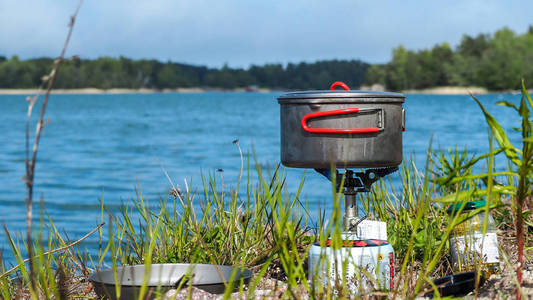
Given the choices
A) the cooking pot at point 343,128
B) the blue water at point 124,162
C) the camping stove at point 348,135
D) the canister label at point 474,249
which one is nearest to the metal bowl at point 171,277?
the camping stove at point 348,135

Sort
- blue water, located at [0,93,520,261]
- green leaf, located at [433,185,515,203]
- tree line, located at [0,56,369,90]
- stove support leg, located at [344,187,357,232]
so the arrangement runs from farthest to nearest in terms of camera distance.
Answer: tree line, located at [0,56,369,90]
blue water, located at [0,93,520,261]
stove support leg, located at [344,187,357,232]
green leaf, located at [433,185,515,203]

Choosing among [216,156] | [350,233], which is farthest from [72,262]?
[216,156]

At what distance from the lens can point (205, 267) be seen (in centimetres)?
369

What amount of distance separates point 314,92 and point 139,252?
1601 mm

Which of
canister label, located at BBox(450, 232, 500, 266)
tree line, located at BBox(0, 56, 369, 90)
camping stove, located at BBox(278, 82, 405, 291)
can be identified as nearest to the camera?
camping stove, located at BBox(278, 82, 405, 291)

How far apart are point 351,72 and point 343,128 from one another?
326 ft

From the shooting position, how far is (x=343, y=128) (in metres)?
3.56

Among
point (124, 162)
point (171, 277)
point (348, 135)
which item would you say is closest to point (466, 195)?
point (348, 135)

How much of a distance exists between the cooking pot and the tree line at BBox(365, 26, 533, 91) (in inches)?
3934

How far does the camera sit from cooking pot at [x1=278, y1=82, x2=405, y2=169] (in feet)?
11.7

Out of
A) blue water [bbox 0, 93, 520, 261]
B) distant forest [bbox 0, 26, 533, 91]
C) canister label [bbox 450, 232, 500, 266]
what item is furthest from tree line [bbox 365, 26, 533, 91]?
canister label [bbox 450, 232, 500, 266]

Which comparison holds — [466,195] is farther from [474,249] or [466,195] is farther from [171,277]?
[171,277]

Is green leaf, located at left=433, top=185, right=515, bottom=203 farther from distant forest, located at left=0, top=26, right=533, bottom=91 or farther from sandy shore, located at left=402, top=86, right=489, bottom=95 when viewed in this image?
sandy shore, located at left=402, top=86, right=489, bottom=95

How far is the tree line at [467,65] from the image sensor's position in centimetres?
10331
